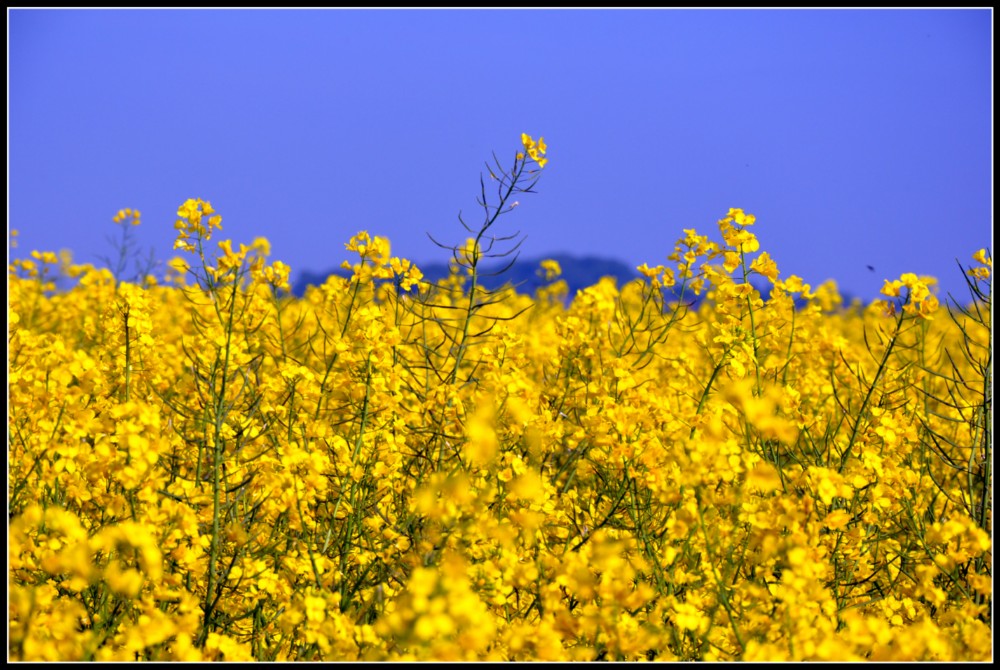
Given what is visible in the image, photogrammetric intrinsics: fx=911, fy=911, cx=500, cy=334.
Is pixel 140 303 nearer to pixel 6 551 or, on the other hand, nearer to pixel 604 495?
pixel 6 551

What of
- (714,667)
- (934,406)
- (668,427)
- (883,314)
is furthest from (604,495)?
(934,406)

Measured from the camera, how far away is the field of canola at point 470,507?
227 centimetres

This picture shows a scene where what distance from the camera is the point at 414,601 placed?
5.61 ft

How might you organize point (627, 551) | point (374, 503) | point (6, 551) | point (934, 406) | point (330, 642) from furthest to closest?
point (934, 406), point (374, 503), point (627, 551), point (6, 551), point (330, 642)

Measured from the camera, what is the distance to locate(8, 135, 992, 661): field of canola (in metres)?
2.27

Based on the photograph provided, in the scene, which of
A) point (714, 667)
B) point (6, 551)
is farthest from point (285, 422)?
point (714, 667)

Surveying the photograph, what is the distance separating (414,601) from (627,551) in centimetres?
150

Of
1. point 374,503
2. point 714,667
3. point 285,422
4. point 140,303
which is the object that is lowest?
point 714,667

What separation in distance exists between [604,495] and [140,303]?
6.77ft

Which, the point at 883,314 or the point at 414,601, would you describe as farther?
the point at 883,314

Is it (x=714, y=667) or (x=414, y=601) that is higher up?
(x=414, y=601)

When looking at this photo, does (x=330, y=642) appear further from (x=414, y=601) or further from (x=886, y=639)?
(x=886, y=639)

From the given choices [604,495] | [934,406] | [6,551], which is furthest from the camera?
[934,406]

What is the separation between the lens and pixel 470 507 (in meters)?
2.28
